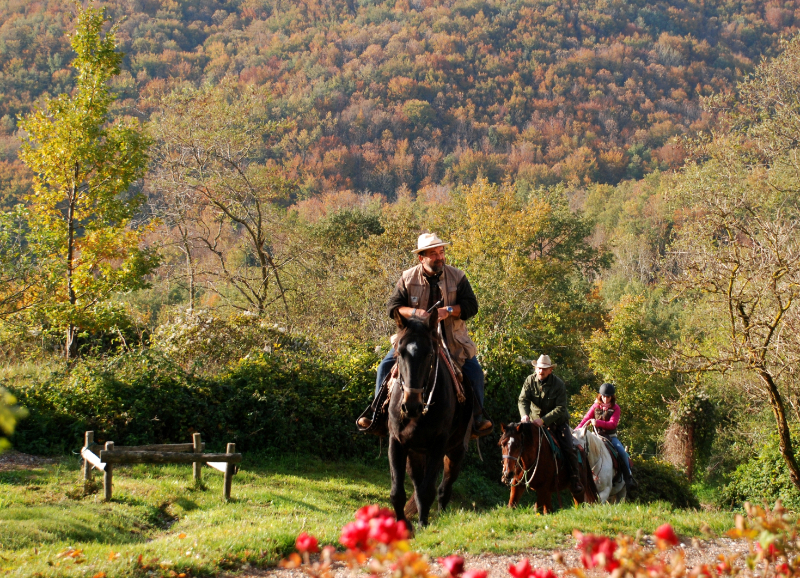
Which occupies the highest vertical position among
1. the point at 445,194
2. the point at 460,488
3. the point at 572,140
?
the point at 572,140

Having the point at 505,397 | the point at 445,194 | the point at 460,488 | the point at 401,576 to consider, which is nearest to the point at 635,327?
the point at 505,397

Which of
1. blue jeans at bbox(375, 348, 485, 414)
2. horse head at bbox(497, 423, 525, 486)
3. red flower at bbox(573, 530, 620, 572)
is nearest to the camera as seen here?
red flower at bbox(573, 530, 620, 572)

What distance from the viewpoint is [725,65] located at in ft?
404

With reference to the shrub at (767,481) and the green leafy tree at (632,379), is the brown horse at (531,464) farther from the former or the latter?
the green leafy tree at (632,379)

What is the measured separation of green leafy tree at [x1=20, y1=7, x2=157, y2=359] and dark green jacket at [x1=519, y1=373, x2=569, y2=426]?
10.1m

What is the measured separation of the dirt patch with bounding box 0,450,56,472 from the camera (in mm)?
11260

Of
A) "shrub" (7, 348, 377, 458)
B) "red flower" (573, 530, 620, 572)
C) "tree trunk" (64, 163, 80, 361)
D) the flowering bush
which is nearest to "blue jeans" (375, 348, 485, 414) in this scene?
the flowering bush

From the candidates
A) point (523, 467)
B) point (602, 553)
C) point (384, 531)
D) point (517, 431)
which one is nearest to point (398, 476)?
point (517, 431)

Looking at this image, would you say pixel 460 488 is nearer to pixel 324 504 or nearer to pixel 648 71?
pixel 324 504

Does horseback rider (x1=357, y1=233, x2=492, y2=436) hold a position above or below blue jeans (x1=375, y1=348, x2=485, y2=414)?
above

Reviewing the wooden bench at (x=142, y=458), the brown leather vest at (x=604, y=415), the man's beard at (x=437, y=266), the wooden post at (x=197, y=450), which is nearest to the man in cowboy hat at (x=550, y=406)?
the brown leather vest at (x=604, y=415)

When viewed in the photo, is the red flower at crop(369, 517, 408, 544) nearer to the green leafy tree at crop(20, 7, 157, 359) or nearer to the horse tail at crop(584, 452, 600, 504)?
the horse tail at crop(584, 452, 600, 504)

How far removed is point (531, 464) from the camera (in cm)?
1022

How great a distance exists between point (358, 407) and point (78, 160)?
9.07 meters
